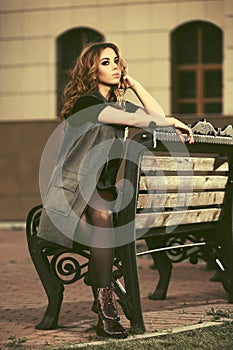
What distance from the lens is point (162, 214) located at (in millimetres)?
7051

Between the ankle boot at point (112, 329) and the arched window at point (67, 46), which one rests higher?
the arched window at point (67, 46)

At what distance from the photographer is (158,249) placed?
7391 millimetres

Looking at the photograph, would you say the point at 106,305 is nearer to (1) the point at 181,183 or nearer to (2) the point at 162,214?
(2) the point at 162,214

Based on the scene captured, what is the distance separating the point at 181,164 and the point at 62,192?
107 cm

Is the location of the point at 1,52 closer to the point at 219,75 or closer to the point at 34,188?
the point at 34,188

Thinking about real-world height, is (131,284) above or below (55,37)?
below

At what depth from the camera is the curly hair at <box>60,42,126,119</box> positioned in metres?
6.60

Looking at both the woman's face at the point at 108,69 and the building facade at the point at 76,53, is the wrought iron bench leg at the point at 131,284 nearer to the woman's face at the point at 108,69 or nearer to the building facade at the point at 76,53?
the woman's face at the point at 108,69

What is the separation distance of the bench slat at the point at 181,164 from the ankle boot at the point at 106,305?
76 cm

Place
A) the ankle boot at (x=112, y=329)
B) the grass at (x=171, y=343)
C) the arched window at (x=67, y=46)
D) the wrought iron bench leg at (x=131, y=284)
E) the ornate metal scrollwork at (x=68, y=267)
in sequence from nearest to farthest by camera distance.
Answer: the grass at (x=171, y=343) → the ankle boot at (x=112, y=329) → the wrought iron bench leg at (x=131, y=284) → the ornate metal scrollwork at (x=68, y=267) → the arched window at (x=67, y=46)

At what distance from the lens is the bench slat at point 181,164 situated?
22.1 ft

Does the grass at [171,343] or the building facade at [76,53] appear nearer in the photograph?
the grass at [171,343]

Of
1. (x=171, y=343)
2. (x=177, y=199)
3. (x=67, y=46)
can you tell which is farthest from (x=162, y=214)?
(x=67, y=46)

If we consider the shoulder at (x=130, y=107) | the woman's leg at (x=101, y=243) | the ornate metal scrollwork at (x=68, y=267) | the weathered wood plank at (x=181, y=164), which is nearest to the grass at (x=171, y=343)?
the woman's leg at (x=101, y=243)
